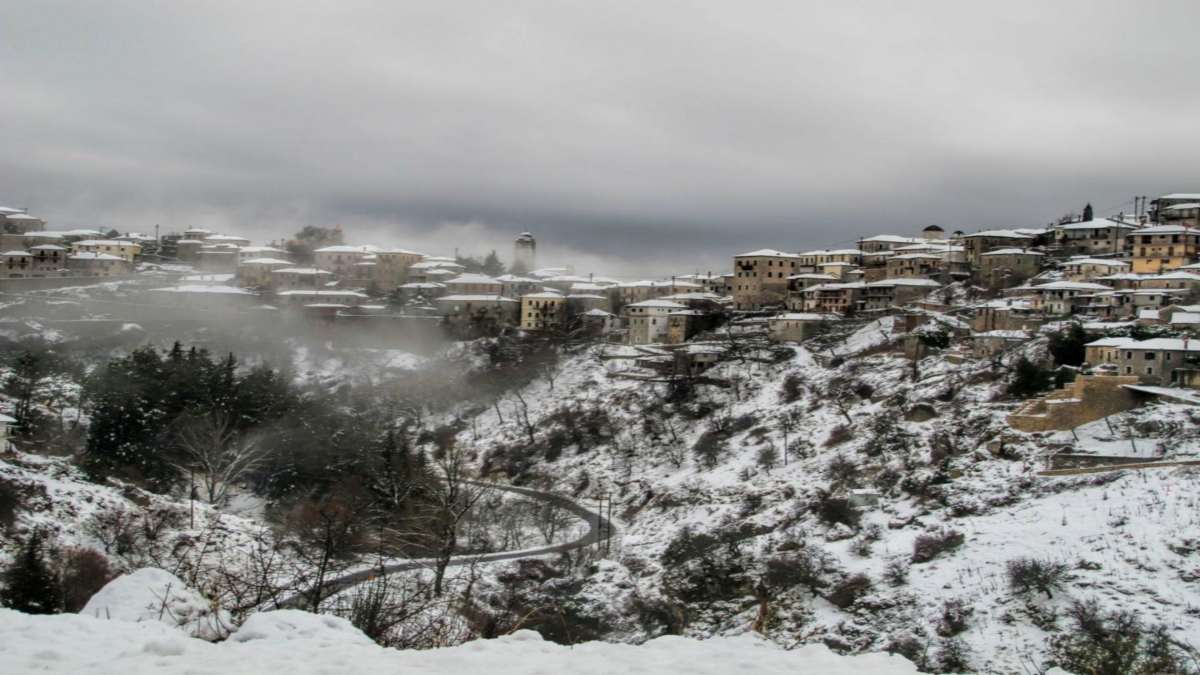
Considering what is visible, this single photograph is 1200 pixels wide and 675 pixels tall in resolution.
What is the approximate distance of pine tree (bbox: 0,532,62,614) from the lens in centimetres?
1167

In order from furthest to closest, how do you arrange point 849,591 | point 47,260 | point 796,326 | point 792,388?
point 47,260, point 796,326, point 792,388, point 849,591

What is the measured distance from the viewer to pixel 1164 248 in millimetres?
54531

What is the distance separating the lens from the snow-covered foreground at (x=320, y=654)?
20.4 ft

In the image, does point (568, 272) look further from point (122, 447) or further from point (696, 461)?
point (122, 447)

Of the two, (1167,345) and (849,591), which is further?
(1167,345)

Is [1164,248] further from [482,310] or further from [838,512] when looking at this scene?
[482,310]

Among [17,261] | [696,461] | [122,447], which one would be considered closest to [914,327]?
[696,461]

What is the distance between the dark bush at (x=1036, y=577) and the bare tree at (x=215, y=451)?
25421mm

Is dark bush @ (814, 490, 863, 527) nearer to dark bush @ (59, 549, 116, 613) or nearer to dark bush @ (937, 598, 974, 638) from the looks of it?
dark bush @ (937, 598, 974, 638)

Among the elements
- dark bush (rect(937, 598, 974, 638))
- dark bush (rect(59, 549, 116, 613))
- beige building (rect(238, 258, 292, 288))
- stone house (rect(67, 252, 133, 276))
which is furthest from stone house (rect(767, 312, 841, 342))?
stone house (rect(67, 252, 133, 276))

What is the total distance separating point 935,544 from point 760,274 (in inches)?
1799

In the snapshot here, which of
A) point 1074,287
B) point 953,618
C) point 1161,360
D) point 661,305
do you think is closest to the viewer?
point 953,618

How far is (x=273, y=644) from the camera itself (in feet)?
22.2

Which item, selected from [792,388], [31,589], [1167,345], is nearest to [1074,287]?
[1167,345]
